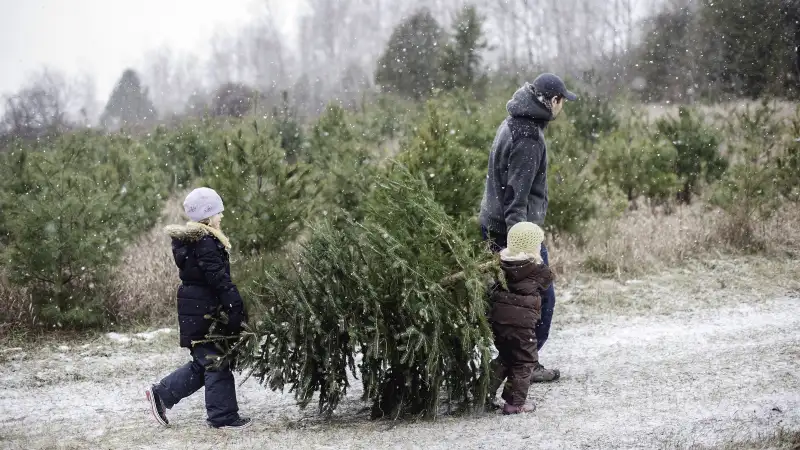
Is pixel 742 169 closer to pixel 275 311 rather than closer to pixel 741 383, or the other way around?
pixel 741 383

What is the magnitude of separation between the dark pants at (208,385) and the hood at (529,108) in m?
2.39

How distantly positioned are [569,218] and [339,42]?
33.4 m

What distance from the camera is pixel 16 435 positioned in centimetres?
475

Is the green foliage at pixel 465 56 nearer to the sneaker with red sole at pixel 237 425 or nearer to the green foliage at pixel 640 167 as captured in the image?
the green foliage at pixel 640 167

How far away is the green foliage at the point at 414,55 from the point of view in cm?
2694

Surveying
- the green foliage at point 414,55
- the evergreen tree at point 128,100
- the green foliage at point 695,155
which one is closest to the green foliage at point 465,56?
the green foliage at point 414,55

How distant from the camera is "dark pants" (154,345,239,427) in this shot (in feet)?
15.1

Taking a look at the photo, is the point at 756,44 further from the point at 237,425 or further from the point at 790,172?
the point at 237,425

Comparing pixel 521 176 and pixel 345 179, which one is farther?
pixel 345 179

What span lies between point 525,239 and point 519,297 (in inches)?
13.9

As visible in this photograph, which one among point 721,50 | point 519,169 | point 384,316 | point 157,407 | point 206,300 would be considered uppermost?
point 721,50

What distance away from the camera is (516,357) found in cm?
465

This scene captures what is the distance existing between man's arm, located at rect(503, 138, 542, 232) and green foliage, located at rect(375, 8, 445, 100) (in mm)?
22003

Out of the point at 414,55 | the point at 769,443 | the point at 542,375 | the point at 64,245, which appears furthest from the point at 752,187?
the point at 414,55
